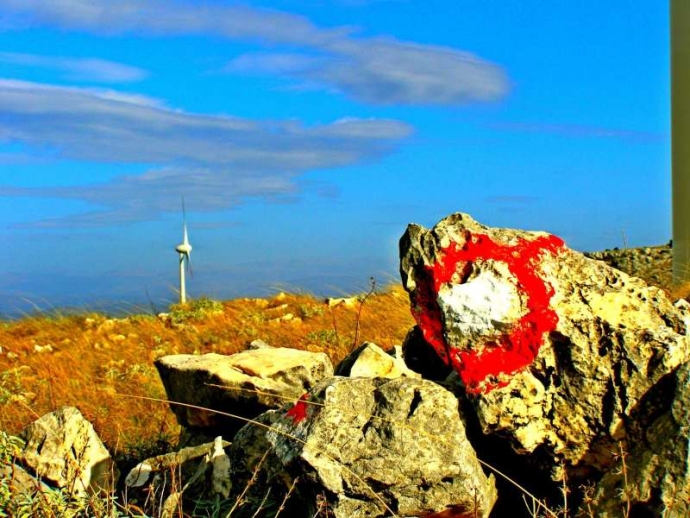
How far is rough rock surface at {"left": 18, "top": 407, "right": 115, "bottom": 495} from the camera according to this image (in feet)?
17.4

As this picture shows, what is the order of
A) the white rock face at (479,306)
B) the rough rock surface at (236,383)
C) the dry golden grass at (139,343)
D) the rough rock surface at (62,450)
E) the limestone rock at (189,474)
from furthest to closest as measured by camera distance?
1. the dry golden grass at (139,343)
2. the rough rock surface at (236,383)
3. the rough rock surface at (62,450)
4. the limestone rock at (189,474)
5. the white rock face at (479,306)

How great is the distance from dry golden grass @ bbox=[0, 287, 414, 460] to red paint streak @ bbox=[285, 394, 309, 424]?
264cm

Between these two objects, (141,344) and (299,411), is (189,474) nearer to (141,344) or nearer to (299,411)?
(299,411)

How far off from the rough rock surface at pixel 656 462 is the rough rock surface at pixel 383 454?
678mm

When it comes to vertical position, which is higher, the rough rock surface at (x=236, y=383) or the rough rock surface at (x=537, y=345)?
the rough rock surface at (x=537, y=345)

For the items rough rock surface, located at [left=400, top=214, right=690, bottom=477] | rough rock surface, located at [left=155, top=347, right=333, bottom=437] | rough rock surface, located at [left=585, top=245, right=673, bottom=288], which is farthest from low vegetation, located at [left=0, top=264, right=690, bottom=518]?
rough rock surface, located at [left=585, top=245, right=673, bottom=288]

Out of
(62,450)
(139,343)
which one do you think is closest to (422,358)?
(62,450)

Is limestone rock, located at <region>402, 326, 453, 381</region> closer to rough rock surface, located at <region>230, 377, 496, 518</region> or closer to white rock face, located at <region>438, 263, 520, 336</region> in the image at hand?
rough rock surface, located at <region>230, 377, 496, 518</region>

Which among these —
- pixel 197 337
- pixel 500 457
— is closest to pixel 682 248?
pixel 197 337

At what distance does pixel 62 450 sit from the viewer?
537 cm

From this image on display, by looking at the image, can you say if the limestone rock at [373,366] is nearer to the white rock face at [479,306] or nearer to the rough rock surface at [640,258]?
the white rock face at [479,306]

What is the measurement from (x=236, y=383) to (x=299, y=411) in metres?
1.33

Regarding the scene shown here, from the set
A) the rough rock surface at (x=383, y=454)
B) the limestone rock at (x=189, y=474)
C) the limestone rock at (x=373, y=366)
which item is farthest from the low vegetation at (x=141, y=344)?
the rough rock surface at (x=383, y=454)

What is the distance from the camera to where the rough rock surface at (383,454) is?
13.4ft
